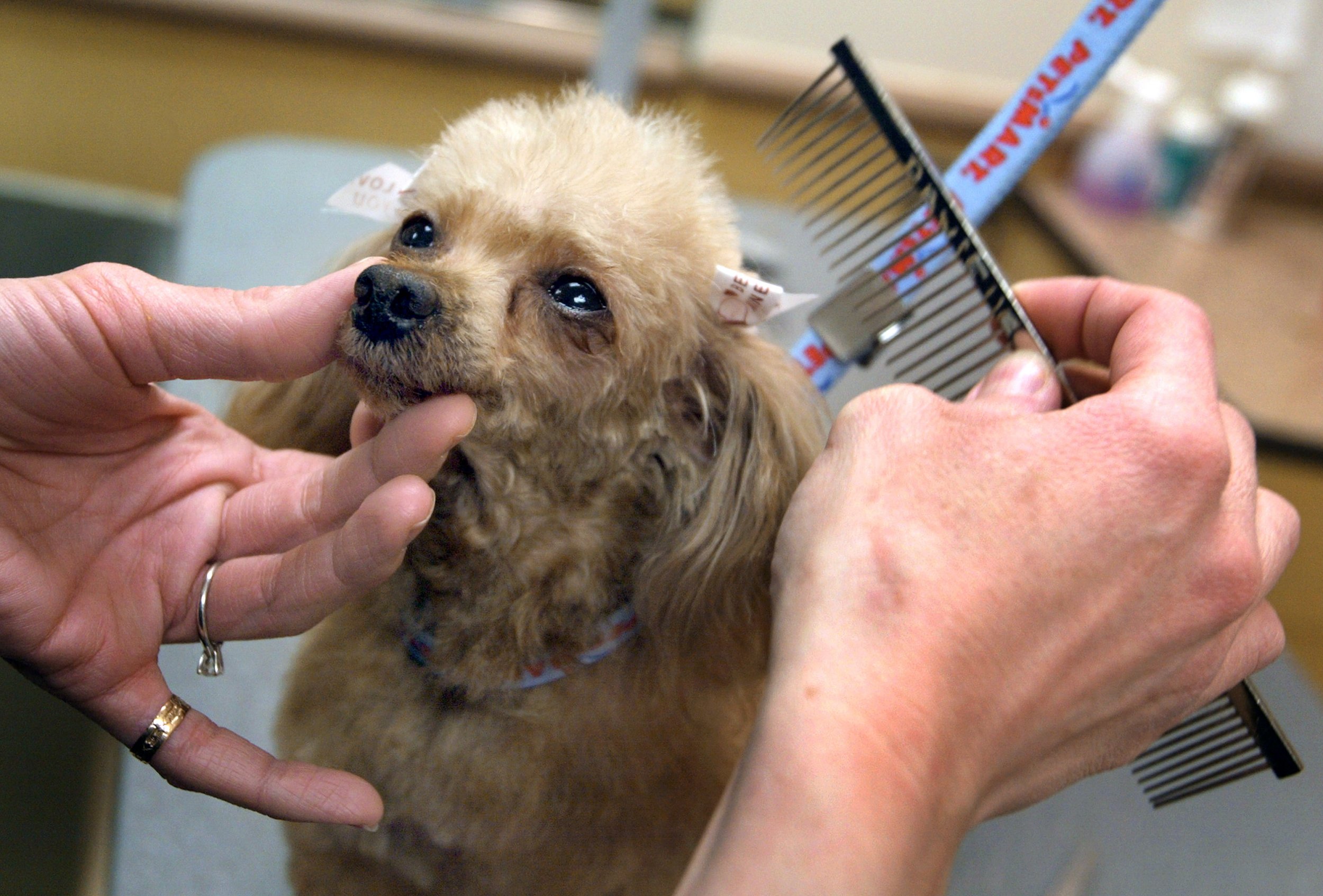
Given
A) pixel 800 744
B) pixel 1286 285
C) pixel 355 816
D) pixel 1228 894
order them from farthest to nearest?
pixel 1286 285 → pixel 1228 894 → pixel 355 816 → pixel 800 744

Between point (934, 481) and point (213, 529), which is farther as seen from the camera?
point (213, 529)

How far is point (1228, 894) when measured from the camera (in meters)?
0.69

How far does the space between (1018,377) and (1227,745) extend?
26cm

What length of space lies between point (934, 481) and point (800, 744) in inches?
5.1

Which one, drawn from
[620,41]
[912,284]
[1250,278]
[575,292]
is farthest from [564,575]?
[1250,278]

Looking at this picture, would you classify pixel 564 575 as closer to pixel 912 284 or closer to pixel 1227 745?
pixel 912 284

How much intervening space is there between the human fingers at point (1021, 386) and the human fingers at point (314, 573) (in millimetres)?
266

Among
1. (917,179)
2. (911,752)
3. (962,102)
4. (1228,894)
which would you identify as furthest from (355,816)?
(962,102)

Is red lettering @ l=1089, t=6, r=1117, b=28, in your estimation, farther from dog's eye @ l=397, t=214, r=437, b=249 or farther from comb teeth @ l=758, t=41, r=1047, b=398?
dog's eye @ l=397, t=214, r=437, b=249

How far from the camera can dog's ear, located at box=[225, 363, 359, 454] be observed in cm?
63

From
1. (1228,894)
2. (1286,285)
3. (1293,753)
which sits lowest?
(1228,894)

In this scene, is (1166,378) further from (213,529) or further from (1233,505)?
(213,529)

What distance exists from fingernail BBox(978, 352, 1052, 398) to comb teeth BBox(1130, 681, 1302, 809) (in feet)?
0.68

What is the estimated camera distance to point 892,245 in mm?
613
